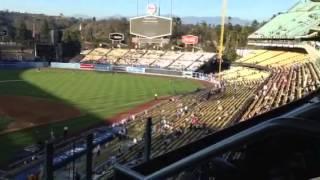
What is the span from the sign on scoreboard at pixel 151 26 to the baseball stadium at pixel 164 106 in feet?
0.51

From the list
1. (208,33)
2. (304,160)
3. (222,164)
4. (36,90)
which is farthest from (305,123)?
(208,33)

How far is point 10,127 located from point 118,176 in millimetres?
25240

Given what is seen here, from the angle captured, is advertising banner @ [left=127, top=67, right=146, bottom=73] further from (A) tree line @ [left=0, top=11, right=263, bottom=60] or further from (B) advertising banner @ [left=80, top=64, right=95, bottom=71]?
(A) tree line @ [left=0, top=11, right=263, bottom=60]

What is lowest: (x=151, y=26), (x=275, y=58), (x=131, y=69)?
(x=131, y=69)

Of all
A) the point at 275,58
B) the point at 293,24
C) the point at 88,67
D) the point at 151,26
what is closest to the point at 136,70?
the point at 88,67

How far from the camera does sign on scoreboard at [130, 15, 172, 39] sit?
72.1 m

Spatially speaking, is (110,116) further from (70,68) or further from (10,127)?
(70,68)

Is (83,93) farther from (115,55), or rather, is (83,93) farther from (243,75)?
(115,55)

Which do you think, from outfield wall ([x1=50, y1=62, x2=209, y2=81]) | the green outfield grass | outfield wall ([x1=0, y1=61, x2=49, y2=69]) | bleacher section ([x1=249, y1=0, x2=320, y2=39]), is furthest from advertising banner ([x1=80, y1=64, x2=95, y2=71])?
bleacher section ([x1=249, y1=0, x2=320, y2=39])

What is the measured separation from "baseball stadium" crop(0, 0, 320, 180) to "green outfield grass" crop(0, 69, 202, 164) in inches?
3.7

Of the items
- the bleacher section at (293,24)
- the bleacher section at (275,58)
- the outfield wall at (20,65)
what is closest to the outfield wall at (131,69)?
the outfield wall at (20,65)

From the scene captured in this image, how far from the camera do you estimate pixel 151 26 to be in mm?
72625

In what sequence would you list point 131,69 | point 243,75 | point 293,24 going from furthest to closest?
point 131,69 → point 243,75 → point 293,24

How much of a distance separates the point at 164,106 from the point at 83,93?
11.8 m
